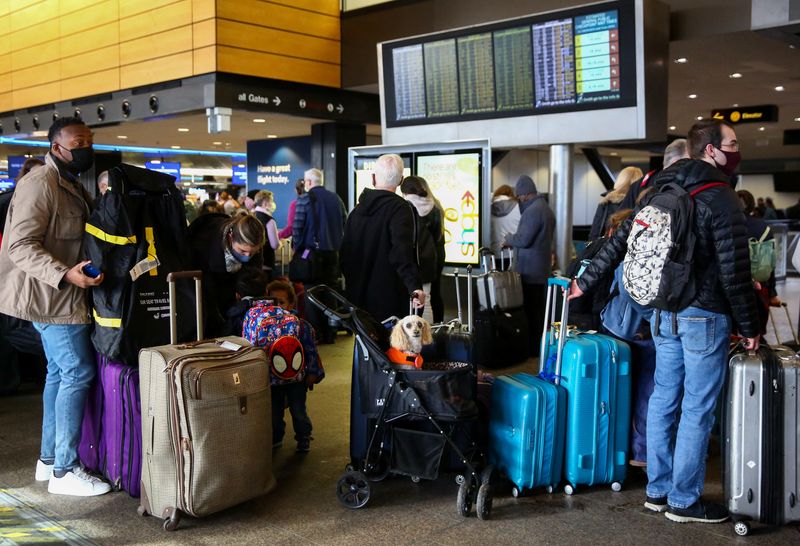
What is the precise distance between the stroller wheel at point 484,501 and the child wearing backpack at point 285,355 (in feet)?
3.74

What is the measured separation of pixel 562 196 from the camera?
7.25 m

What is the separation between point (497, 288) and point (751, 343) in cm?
314

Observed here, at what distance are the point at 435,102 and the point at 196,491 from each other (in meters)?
5.27

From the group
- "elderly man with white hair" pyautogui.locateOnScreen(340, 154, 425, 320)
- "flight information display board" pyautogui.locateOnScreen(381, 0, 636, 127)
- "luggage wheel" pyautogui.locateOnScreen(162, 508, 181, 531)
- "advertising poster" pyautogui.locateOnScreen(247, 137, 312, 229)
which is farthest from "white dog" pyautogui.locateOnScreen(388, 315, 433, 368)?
"advertising poster" pyautogui.locateOnScreen(247, 137, 312, 229)

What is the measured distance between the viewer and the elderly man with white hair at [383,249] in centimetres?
447

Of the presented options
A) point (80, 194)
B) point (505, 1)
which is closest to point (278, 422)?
point (80, 194)

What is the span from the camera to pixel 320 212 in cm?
772

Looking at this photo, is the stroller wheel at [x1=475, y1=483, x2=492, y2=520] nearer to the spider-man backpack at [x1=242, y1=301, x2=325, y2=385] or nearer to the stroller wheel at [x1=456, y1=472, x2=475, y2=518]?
the stroller wheel at [x1=456, y1=472, x2=475, y2=518]

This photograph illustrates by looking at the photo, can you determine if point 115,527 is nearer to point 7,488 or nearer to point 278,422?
point 7,488

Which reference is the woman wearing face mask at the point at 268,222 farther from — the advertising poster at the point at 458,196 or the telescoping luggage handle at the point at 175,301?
the telescoping luggage handle at the point at 175,301

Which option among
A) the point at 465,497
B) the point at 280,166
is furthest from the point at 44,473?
the point at 280,166

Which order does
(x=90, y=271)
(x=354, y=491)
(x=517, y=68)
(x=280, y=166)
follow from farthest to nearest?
(x=280, y=166) < (x=517, y=68) < (x=354, y=491) < (x=90, y=271)

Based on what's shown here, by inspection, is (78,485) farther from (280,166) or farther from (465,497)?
(280,166)

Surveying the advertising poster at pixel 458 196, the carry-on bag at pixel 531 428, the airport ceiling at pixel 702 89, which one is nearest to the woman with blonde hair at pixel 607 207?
the advertising poster at pixel 458 196
